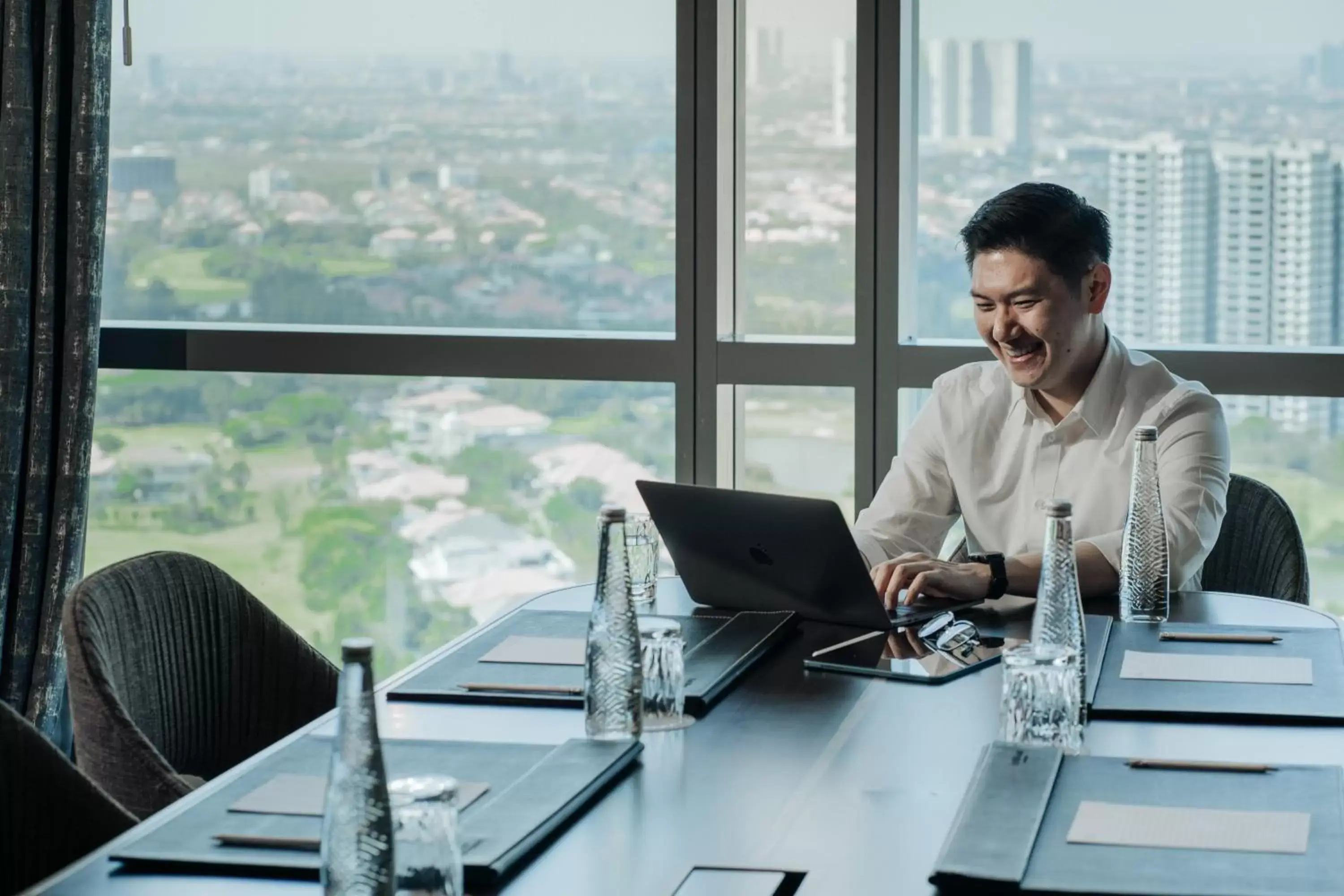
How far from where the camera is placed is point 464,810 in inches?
58.2

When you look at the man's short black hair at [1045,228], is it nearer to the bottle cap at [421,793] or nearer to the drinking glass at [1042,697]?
the drinking glass at [1042,697]

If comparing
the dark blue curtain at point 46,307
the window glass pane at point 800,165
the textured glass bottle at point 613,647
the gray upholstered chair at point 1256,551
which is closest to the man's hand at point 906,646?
the textured glass bottle at point 613,647

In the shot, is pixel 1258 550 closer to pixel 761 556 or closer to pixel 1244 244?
pixel 1244 244

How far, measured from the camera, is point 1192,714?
5.83 feet

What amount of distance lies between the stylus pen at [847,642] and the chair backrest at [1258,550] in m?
0.83

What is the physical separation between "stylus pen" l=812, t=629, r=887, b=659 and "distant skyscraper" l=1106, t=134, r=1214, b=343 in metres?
1.45

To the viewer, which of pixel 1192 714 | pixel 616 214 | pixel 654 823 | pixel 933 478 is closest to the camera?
pixel 654 823

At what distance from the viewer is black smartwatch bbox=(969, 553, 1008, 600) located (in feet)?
7.85

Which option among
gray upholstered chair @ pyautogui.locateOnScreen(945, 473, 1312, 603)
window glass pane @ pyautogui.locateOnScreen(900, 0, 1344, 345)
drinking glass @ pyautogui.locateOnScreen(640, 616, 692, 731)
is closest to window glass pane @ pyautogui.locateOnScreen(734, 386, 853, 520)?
window glass pane @ pyautogui.locateOnScreen(900, 0, 1344, 345)

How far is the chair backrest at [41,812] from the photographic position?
172cm

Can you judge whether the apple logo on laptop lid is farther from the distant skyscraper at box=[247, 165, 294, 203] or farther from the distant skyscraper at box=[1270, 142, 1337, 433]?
the distant skyscraper at box=[247, 165, 294, 203]

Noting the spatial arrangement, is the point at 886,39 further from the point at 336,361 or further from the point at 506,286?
the point at 336,361

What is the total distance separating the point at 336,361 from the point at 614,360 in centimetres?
62

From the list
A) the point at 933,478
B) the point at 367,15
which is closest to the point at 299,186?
the point at 367,15
